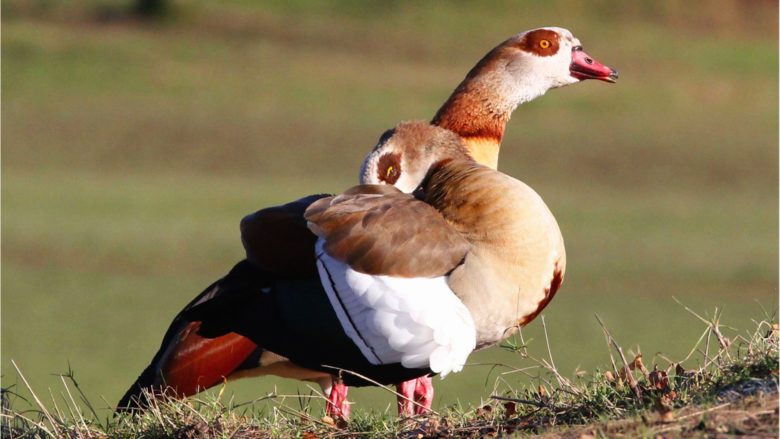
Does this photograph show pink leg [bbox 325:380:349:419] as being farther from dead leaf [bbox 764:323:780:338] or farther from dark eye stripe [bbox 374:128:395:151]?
dead leaf [bbox 764:323:780:338]

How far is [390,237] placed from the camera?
13.0 ft

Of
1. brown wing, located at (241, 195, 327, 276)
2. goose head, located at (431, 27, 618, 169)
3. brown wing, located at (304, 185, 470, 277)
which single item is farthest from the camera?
goose head, located at (431, 27, 618, 169)

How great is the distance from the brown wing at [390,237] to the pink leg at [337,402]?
51 cm

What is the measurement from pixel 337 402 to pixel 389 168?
0.77 m

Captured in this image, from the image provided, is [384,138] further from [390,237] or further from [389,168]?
Answer: [390,237]

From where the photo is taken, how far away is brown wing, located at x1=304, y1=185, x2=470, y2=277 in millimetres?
3926

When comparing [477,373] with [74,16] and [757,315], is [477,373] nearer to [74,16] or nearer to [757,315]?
[757,315]

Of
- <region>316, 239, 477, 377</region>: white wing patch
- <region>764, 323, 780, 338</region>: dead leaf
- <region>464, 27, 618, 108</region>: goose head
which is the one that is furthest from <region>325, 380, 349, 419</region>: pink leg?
<region>764, 323, 780, 338</region>: dead leaf

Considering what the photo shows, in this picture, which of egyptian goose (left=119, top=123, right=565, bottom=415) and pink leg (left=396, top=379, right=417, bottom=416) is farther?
pink leg (left=396, top=379, right=417, bottom=416)

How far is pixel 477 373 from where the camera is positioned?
1169 centimetres

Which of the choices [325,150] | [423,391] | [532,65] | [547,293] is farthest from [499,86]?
[325,150]

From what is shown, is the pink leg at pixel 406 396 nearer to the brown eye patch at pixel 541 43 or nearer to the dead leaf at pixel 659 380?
the dead leaf at pixel 659 380

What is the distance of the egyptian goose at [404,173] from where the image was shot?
14.1 feet

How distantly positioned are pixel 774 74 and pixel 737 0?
5366 millimetres
